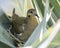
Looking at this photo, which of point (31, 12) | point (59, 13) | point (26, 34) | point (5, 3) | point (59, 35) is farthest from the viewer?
point (5, 3)

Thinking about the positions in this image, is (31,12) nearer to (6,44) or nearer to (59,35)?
(6,44)

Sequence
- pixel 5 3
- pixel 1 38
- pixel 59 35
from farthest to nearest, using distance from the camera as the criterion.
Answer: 1. pixel 5 3
2. pixel 1 38
3. pixel 59 35

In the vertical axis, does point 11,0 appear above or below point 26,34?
above

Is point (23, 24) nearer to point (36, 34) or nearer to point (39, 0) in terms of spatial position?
point (39, 0)

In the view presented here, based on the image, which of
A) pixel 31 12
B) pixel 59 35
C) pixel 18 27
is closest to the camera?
pixel 59 35

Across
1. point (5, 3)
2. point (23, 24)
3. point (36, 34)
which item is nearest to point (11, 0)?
point (5, 3)

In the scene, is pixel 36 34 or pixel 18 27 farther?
pixel 18 27

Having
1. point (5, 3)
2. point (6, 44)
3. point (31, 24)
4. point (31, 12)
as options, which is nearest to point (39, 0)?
point (31, 24)

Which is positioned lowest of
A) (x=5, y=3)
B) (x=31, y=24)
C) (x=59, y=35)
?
(x=59, y=35)

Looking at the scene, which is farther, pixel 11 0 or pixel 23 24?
pixel 11 0
